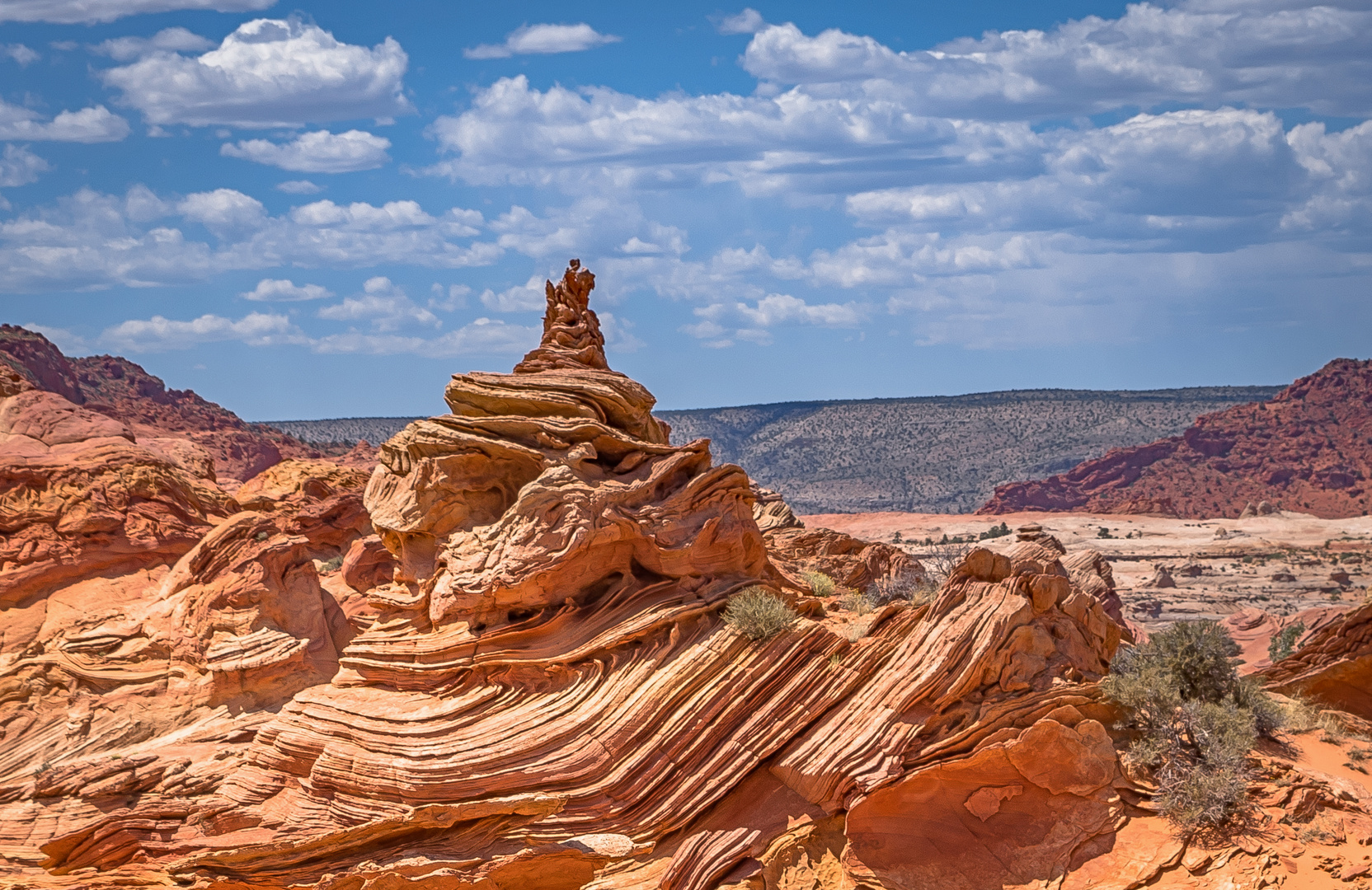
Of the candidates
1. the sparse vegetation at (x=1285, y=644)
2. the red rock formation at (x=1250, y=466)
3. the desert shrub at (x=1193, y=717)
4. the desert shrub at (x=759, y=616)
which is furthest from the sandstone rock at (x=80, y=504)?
the red rock formation at (x=1250, y=466)

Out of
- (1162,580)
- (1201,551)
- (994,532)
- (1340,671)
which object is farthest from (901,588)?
(994,532)

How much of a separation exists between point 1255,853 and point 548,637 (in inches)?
300

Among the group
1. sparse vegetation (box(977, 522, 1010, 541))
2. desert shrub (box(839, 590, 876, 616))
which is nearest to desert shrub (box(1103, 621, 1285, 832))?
desert shrub (box(839, 590, 876, 616))

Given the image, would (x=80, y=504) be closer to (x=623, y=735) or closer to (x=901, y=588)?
(x=623, y=735)

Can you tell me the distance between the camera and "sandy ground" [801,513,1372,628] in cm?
5012

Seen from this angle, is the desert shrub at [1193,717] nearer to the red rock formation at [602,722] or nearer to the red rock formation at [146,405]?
the red rock formation at [602,722]

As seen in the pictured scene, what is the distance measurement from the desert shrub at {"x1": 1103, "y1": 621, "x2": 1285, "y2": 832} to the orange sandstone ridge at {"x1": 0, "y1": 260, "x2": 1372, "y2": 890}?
30cm

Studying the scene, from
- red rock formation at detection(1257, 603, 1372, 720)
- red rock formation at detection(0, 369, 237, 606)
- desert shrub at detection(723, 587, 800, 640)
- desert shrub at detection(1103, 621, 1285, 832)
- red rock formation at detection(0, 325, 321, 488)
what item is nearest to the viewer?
desert shrub at detection(1103, 621, 1285, 832)

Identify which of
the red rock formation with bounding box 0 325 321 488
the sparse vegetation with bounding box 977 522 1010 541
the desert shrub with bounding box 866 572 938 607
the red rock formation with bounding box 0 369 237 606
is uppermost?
the red rock formation with bounding box 0 325 321 488

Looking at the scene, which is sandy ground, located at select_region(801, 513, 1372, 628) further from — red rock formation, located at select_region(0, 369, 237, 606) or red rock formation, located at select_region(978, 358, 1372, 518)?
red rock formation, located at select_region(0, 369, 237, 606)

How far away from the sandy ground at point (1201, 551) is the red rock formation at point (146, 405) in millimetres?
35315

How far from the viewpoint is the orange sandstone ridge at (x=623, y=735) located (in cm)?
1255

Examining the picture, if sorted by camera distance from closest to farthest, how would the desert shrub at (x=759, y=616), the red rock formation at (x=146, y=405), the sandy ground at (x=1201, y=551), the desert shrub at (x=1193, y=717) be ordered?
the desert shrub at (x=1193, y=717) → the desert shrub at (x=759, y=616) → the sandy ground at (x=1201, y=551) → the red rock formation at (x=146, y=405)

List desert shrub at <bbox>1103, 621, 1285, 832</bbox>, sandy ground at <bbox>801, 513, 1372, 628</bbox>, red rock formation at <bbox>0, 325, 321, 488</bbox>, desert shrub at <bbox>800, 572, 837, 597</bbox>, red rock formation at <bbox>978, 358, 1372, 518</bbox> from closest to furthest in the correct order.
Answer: desert shrub at <bbox>1103, 621, 1285, 832</bbox>
desert shrub at <bbox>800, 572, 837, 597</bbox>
sandy ground at <bbox>801, 513, 1372, 628</bbox>
red rock formation at <bbox>0, 325, 321, 488</bbox>
red rock formation at <bbox>978, 358, 1372, 518</bbox>
